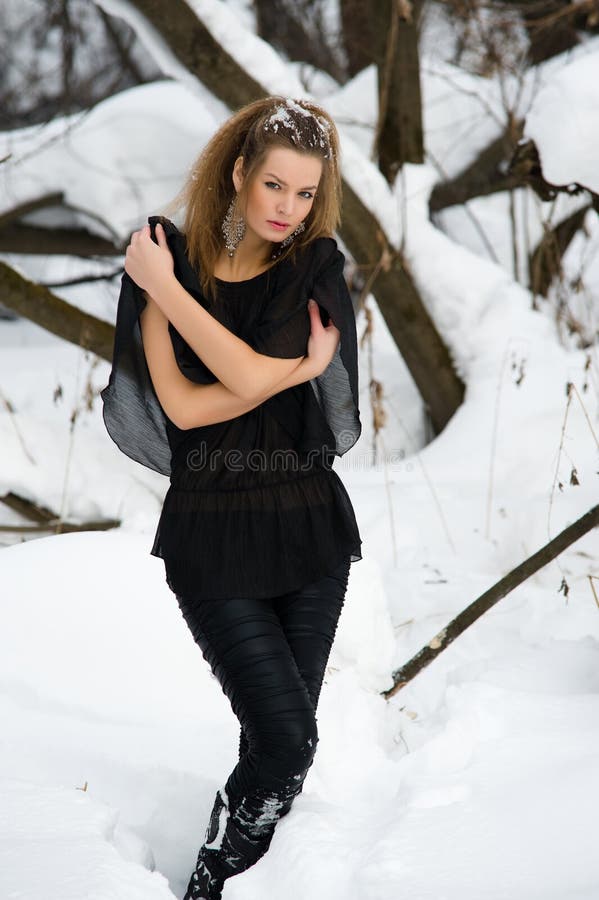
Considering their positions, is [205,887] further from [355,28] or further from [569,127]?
[355,28]

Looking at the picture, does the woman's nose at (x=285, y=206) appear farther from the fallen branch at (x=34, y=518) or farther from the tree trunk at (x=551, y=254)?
the tree trunk at (x=551, y=254)

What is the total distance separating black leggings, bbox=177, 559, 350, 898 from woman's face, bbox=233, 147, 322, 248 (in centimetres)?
63

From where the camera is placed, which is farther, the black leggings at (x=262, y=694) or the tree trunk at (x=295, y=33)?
the tree trunk at (x=295, y=33)

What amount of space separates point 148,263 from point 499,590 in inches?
48.5

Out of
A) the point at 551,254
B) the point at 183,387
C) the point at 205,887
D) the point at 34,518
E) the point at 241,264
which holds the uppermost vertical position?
the point at 241,264

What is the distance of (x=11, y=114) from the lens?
816 cm

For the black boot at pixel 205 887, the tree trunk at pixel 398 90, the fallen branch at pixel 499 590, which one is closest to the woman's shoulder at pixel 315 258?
the fallen branch at pixel 499 590

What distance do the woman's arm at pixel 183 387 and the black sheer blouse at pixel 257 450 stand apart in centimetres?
2

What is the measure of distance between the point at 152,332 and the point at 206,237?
8.1 inches

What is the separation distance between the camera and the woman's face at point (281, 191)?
5.37 feet

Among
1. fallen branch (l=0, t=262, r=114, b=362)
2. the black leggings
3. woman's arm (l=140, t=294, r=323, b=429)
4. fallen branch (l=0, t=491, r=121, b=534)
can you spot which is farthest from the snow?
fallen branch (l=0, t=491, r=121, b=534)

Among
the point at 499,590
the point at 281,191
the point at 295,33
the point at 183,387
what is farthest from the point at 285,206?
the point at 295,33

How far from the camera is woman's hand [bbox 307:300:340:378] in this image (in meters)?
1.68

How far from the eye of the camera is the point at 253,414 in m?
1.73
